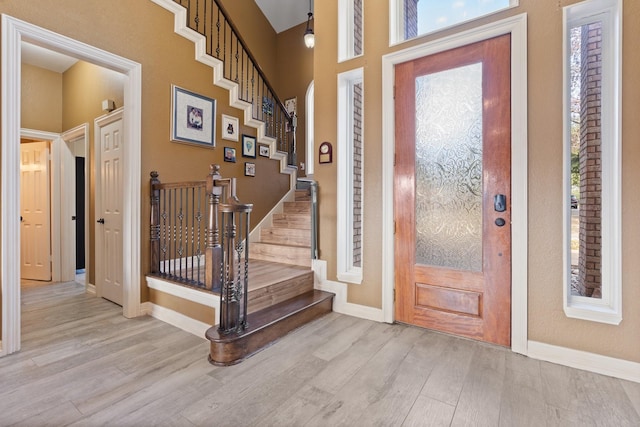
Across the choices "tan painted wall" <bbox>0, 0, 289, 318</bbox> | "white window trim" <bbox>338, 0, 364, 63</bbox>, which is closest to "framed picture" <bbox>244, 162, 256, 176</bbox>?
"tan painted wall" <bbox>0, 0, 289, 318</bbox>

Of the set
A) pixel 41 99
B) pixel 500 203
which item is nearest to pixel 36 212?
pixel 41 99

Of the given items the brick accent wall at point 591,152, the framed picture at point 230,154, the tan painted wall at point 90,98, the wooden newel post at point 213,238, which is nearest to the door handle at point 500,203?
the brick accent wall at point 591,152

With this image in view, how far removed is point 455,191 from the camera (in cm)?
249

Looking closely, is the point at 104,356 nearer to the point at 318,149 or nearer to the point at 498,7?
the point at 318,149

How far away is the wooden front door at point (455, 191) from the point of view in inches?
89.7

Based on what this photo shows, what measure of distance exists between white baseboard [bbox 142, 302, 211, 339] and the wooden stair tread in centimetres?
→ 42

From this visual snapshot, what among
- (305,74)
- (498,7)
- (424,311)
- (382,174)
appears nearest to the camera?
(498,7)

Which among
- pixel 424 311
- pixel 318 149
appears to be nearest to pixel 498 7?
pixel 318 149

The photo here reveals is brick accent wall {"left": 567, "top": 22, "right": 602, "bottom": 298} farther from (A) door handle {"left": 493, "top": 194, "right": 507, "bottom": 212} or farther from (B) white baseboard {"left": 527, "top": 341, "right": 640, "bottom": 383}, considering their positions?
(A) door handle {"left": 493, "top": 194, "right": 507, "bottom": 212}

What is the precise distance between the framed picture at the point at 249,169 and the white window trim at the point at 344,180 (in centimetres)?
162

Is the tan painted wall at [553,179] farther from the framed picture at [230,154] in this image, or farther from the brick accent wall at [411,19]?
the framed picture at [230,154]

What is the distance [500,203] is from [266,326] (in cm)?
196

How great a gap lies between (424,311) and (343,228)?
1041mm

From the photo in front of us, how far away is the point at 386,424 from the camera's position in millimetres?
1480
